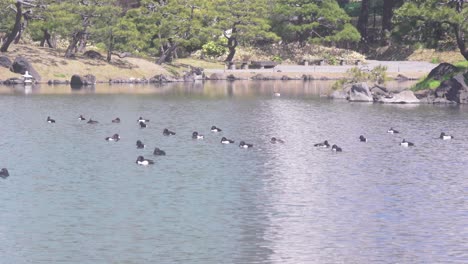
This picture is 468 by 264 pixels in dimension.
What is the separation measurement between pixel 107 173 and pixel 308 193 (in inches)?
351

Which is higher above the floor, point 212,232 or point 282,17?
point 282,17

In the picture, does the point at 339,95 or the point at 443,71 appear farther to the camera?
the point at 339,95

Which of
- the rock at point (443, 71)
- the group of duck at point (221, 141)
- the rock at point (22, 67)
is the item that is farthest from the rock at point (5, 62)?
the rock at point (443, 71)

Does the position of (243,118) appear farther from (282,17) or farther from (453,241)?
(282,17)

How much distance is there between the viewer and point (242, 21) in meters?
120

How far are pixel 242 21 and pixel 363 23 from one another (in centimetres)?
2021

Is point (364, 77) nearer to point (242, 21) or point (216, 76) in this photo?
point (216, 76)

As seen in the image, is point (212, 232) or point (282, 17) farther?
point (282, 17)

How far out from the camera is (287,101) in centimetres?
7906

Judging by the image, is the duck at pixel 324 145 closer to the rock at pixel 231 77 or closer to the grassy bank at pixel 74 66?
the grassy bank at pixel 74 66

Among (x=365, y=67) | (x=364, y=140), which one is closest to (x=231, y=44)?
(x=365, y=67)

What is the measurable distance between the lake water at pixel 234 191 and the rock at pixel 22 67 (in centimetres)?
2995

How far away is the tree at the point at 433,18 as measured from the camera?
74188 mm

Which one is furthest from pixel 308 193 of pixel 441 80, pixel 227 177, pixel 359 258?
pixel 441 80
